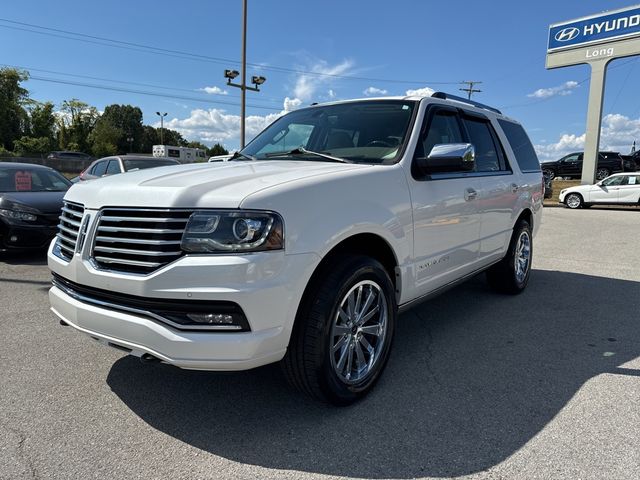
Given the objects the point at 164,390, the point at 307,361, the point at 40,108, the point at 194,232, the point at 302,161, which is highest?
the point at 40,108

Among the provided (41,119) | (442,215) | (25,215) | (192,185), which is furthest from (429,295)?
(41,119)

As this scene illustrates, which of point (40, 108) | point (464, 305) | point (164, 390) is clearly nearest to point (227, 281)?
point (164, 390)

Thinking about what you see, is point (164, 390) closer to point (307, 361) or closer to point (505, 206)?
point (307, 361)

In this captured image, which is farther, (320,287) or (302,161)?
(302,161)

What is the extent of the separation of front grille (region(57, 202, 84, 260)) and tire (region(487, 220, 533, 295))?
13.6 feet

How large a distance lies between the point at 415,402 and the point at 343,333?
0.66 meters

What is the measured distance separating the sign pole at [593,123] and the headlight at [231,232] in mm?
25753

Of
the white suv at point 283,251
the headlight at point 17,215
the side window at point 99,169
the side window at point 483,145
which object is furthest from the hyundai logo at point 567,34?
the headlight at point 17,215

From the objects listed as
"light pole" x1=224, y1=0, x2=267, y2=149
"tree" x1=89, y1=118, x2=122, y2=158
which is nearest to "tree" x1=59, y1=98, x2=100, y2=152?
"tree" x1=89, y1=118, x2=122, y2=158

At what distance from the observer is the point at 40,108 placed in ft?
231

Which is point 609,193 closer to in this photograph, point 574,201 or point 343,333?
point 574,201

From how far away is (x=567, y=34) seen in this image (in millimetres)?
24422

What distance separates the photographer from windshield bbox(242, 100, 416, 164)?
11.8 ft

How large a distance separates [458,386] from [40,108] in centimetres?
8165
